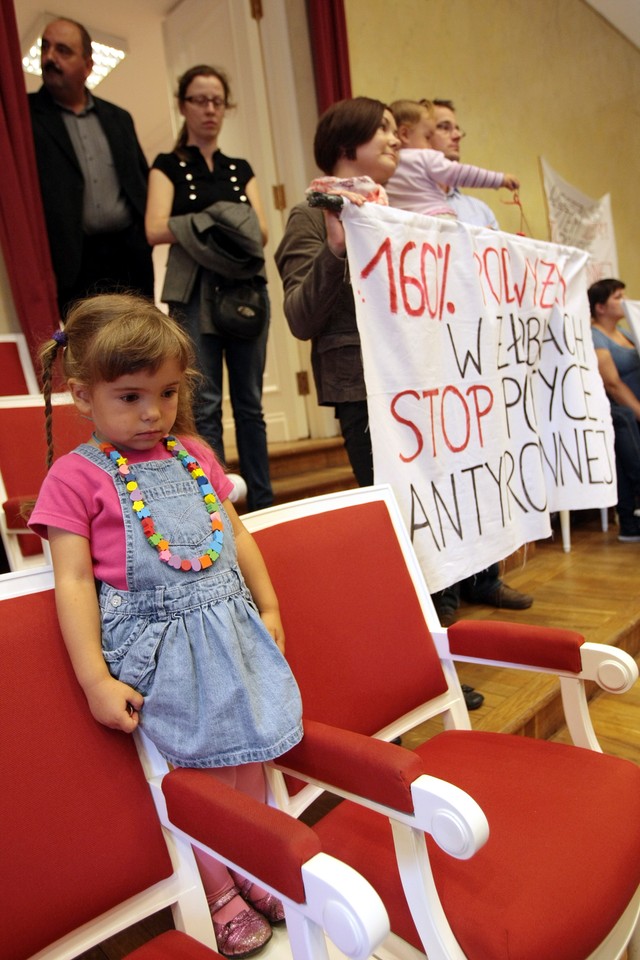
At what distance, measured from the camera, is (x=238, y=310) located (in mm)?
2195

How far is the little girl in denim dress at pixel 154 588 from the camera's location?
0.86 metres

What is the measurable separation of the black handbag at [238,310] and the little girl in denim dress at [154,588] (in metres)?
1.24

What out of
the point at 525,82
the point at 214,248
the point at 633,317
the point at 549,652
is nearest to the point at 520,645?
the point at 549,652

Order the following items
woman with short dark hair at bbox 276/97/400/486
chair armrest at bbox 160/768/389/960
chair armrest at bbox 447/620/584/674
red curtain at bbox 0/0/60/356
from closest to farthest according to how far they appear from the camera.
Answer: chair armrest at bbox 160/768/389/960
chair armrest at bbox 447/620/584/674
woman with short dark hair at bbox 276/97/400/486
red curtain at bbox 0/0/60/356

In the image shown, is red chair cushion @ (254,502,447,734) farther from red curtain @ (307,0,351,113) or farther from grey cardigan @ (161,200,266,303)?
red curtain @ (307,0,351,113)

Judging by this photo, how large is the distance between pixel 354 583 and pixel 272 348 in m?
2.98

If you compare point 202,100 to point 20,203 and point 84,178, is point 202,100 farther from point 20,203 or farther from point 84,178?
point 20,203

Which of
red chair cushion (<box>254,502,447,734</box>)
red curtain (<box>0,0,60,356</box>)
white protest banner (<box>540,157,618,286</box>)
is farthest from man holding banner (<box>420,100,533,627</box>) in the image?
white protest banner (<box>540,157,618,286</box>)

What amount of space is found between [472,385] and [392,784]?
1180 mm

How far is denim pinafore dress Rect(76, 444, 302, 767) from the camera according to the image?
0.86 m

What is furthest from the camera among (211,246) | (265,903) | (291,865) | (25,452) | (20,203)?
(20,203)

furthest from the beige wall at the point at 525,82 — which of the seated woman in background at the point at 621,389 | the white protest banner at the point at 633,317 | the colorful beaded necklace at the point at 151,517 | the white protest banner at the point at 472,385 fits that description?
the colorful beaded necklace at the point at 151,517

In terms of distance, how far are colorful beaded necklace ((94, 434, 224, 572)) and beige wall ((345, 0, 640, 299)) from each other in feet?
11.2

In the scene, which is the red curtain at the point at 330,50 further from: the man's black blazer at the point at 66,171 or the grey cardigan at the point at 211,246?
the grey cardigan at the point at 211,246
